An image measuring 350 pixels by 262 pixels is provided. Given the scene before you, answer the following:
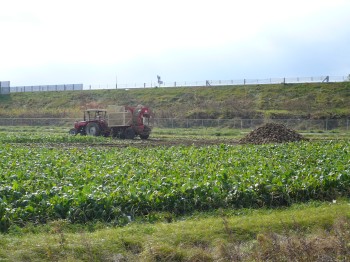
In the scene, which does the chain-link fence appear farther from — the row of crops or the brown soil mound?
the row of crops

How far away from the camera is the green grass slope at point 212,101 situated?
69125 millimetres

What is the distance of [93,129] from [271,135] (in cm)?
1495

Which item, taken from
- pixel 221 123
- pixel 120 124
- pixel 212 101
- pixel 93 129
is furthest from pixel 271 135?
pixel 212 101

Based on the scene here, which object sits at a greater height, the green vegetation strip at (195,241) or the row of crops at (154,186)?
the row of crops at (154,186)

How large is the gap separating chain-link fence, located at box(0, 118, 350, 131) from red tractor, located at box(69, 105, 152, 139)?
64.8 feet

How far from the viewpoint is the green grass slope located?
6912 centimetres

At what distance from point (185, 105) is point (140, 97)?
12525mm

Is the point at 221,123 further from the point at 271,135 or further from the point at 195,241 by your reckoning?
the point at 195,241

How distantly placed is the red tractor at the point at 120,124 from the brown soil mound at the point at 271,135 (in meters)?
10.1

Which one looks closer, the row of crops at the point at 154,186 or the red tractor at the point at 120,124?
the row of crops at the point at 154,186

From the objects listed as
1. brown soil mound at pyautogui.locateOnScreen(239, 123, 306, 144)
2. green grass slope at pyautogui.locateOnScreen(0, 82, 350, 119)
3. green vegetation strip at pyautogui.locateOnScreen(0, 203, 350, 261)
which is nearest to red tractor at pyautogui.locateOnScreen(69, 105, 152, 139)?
brown soil mound at pyautogui.locateOnScreen(239, 123, 306, 144)

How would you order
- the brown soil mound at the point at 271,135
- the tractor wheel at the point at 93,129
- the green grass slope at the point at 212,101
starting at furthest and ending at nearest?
the green grass slope at the point at 212,101 < the tractor wheel at the point at 93,129 < the brown soil mound at the point at 271,135

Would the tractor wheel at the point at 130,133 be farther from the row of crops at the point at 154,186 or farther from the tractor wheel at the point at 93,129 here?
the row of crops at the point at 154,186

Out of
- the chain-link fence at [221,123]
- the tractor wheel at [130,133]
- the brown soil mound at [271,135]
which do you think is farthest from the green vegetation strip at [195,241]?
the chain-link fence at [221,123]
